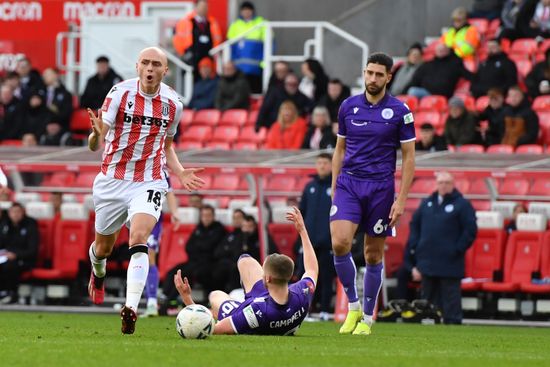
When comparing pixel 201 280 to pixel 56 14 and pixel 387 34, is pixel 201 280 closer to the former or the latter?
pixel 387 34

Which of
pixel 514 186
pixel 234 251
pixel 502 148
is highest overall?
pixel 502 148

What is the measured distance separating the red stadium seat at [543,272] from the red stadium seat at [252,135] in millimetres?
6822

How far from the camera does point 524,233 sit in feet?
63.2

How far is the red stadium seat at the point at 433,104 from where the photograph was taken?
23.8 m

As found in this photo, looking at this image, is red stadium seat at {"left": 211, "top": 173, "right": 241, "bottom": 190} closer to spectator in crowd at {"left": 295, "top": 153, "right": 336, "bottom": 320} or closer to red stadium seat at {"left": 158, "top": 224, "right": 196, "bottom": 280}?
red stadium seat at {"left": 158, "top": 224, "right": 196, "bottom": 280}

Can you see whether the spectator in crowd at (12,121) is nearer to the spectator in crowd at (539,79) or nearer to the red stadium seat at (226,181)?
the red stadium seat at (226,181)

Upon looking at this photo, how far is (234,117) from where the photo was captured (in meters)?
26.0

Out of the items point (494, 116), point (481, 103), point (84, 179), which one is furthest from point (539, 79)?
point (84, 179)

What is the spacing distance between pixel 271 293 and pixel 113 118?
1.95m

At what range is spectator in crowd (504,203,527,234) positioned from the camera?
64.0ft

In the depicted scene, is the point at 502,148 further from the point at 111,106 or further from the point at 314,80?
the point at 111,106

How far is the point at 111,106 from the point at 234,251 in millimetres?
8172

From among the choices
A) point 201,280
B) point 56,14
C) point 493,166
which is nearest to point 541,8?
point 493,166

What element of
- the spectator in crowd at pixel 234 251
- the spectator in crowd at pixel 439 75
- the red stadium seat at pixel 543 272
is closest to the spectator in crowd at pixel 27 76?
the spectator in crowd at pixel 439 75
